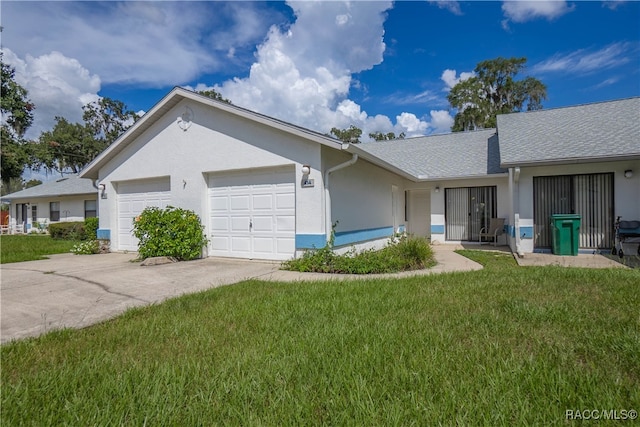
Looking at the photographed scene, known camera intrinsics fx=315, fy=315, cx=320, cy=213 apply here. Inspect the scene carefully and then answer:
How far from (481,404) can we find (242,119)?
8.39 meters

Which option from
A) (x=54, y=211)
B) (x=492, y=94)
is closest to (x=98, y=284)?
(x=54, y=211)

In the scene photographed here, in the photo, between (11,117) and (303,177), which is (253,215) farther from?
(11,117)

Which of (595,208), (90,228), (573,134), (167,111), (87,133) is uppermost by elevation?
(87,133)

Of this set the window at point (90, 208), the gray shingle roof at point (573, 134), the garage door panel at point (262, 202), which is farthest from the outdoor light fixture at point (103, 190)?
the gray shingle roof at point (573, 134)

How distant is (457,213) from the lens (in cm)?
1368

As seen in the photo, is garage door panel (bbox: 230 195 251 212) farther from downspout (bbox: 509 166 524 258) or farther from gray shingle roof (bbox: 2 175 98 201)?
gray shingle roof (bbox: 2 175 98 201)

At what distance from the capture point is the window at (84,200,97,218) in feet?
69.9

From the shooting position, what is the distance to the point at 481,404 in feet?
6.75

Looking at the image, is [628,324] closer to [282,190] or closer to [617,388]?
[617,388]

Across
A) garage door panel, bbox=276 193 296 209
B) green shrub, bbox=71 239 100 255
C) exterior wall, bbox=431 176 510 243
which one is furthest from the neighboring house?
exterior wall, bbox=431 176 510 243

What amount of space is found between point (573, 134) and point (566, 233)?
12.6 ft

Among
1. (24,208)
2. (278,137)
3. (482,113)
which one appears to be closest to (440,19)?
(278,137)

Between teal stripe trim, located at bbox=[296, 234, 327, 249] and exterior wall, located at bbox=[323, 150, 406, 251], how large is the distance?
0.62 meters

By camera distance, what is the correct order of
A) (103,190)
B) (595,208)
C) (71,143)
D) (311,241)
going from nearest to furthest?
(311,241), (595,208), (103,190), (71,143)
